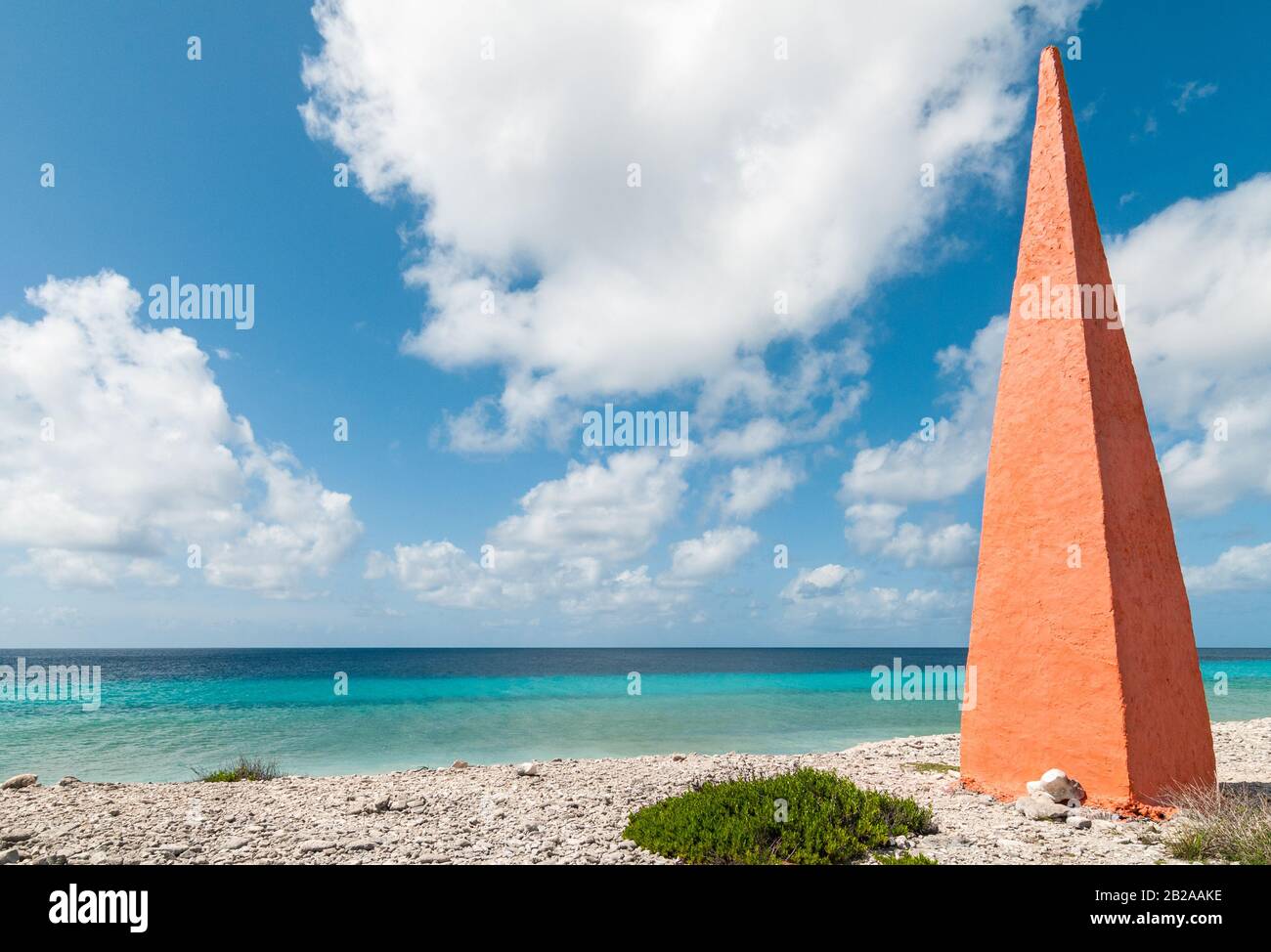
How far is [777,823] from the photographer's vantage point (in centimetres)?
717

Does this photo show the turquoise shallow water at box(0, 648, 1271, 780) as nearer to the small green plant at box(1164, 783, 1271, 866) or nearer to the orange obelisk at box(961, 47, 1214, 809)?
the orange obelisk at box(961, 47, 1214, 809)

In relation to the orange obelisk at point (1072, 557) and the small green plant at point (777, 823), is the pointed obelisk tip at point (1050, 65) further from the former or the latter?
the small green plant at point (777, 823)

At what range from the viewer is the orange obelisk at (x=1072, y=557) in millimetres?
8281

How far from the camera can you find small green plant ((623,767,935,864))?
22.0 feet

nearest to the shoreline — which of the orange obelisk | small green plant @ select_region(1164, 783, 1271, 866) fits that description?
small green plant @ select_region(1164, 783, 1271, 866)

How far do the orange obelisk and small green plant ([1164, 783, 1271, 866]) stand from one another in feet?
1.18

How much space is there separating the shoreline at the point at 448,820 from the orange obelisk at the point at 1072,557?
95cm
